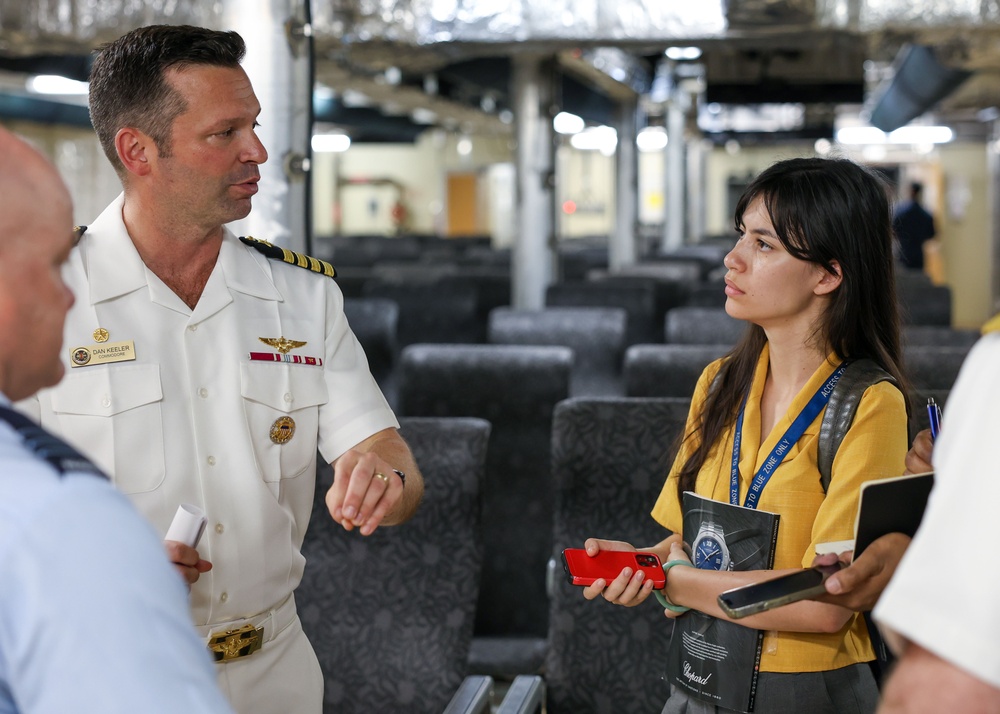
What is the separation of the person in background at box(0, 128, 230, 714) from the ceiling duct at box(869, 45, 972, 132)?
8.15 meters

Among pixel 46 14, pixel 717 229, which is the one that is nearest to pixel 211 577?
pixel 46 14

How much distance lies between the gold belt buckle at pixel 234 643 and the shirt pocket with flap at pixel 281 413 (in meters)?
0.23

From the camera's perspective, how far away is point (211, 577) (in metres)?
1.72

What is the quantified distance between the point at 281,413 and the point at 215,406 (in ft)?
0.34

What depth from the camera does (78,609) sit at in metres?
0.76

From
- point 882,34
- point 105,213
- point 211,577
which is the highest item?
point 882,34

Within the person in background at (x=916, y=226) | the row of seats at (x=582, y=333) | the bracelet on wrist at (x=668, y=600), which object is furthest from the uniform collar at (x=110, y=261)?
the person in background at (x=916, y=226)

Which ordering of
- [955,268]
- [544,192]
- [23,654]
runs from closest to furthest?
1. [23,654]
2. [544,192]
3. [955,268]

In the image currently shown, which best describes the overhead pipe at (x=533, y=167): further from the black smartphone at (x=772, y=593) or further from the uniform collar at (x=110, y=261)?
the black smartphone at (x=772, y=593)

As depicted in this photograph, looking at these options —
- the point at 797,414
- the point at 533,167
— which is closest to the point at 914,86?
the point at 533,167

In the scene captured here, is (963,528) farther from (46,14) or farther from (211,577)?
(46,14)

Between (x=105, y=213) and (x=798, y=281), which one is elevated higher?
(x=105, y=213)

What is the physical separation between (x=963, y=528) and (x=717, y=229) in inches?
1033

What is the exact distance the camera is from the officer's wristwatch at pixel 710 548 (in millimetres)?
1663
